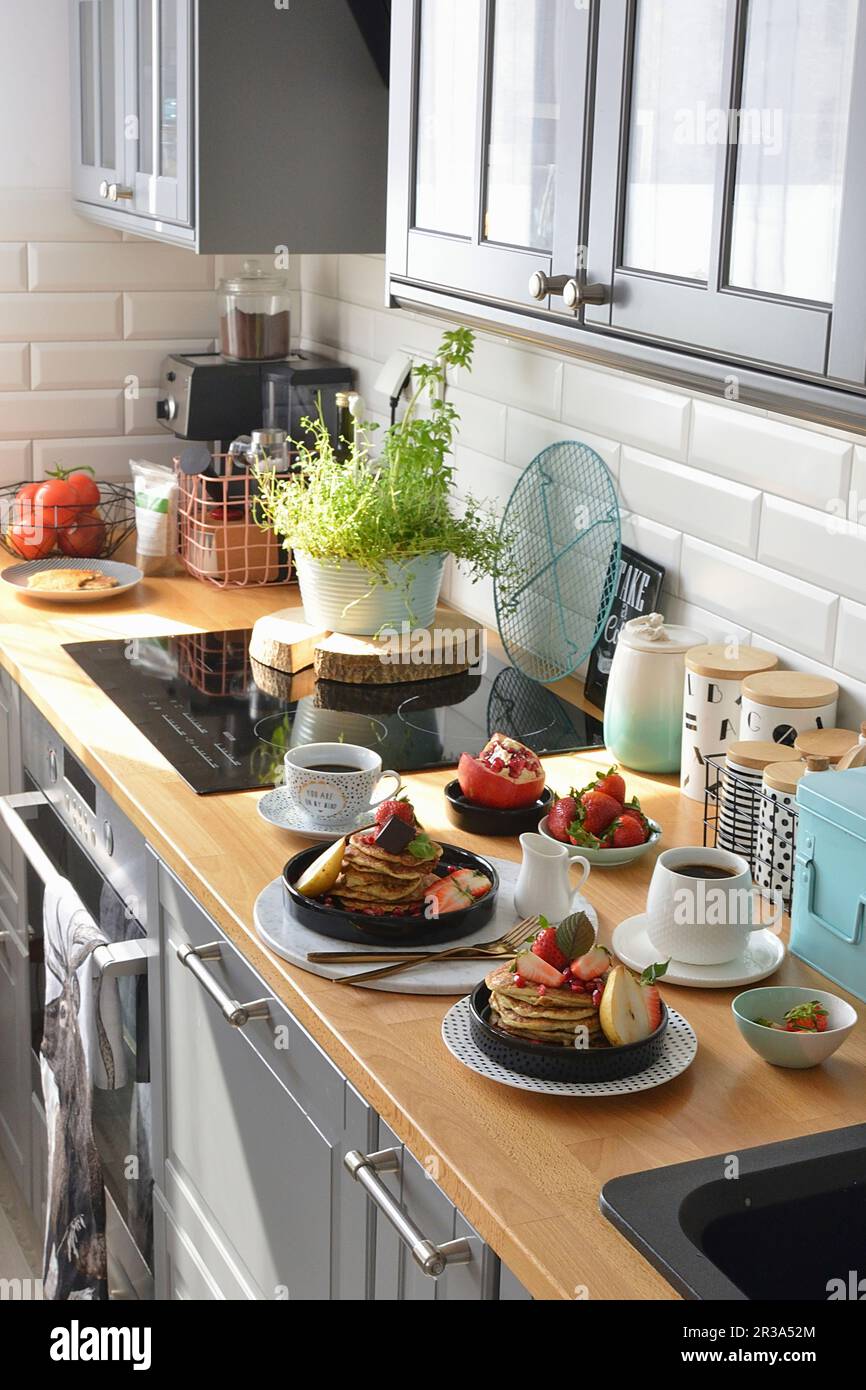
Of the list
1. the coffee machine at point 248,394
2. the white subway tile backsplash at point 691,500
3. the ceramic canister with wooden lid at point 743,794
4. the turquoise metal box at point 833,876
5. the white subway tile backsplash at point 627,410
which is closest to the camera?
the turquoise metal box at point 833,876

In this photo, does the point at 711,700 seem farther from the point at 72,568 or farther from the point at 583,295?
the point at 72,568

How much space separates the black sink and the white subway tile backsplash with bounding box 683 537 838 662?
744 mm

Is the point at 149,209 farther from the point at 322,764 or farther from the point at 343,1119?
the point at 343,1119

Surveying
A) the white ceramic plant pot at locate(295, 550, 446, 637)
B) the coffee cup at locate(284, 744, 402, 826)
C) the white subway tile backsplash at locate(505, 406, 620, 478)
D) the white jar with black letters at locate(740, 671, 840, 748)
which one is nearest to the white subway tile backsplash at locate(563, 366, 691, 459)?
the white subway tile backsplash at locate(505, 406, 620, 478)

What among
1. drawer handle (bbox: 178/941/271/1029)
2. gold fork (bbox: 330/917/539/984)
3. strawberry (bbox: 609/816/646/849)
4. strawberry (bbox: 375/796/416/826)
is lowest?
drawer handle (bbox: 178/941/271/1029)

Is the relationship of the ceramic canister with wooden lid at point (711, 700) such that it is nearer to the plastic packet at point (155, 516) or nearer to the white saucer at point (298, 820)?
the white saucer at point (298, 820)

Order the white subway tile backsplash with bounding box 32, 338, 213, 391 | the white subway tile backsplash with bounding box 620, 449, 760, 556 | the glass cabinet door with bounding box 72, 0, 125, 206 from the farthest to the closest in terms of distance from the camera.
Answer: the white subway tile backsplash with bounding box 32, 338, 213, 391
the glass cabinet door with bounding box 72, 0, 125, 206
the white subway tile backsplash with bounding box 620, 449, 760, 556

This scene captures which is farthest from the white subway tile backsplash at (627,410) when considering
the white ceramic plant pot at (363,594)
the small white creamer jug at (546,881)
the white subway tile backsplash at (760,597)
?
the small white creamer jug at (546,881)

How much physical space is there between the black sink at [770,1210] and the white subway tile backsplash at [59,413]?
241 cm

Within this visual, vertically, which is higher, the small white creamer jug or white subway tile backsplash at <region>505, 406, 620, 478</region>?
white subway tile backsplash at <region>505, 406, 620, 478</region>

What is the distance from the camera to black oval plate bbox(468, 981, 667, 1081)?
1264mm

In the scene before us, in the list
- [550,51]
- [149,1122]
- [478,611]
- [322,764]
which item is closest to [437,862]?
[322,764]

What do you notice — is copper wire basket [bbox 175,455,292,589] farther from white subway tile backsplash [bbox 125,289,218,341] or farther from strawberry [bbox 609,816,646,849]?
strawberry [bbox 609,816,646,849]

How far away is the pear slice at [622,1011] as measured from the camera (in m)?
1.27
